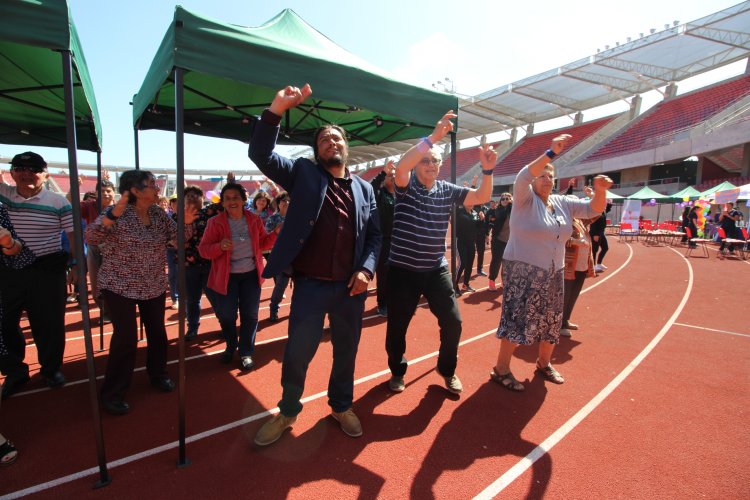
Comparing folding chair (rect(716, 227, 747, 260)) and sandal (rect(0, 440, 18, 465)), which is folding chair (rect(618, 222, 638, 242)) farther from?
sandal (rect(0, 440, 18, 465))

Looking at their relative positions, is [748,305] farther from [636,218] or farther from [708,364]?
[636,218]

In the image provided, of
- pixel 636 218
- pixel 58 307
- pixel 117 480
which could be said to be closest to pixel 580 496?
pixel 117 480

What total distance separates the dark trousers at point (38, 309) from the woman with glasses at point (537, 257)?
3.85 meters

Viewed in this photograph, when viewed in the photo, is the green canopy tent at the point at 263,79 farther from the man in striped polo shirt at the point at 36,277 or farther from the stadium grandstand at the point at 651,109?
the stadium grandstand at the point at 651,109

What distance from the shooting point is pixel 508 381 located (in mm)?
3438

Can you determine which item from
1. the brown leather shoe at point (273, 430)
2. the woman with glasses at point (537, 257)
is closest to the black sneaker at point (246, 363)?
the brown leather shoe at point (273, 430)

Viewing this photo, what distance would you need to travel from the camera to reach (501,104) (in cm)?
3369

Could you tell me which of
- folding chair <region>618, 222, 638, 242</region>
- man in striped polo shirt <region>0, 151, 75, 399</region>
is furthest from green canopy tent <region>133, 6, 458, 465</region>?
folding chair <region>618, 222, 638, 242</region>

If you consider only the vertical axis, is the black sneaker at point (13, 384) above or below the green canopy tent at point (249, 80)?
below

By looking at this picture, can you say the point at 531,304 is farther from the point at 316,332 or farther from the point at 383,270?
the point at 383,270

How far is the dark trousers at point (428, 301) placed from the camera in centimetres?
306

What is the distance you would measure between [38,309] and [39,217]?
2.49 ft

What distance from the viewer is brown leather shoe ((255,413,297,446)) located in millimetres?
2512

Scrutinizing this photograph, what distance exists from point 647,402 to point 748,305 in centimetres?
544
